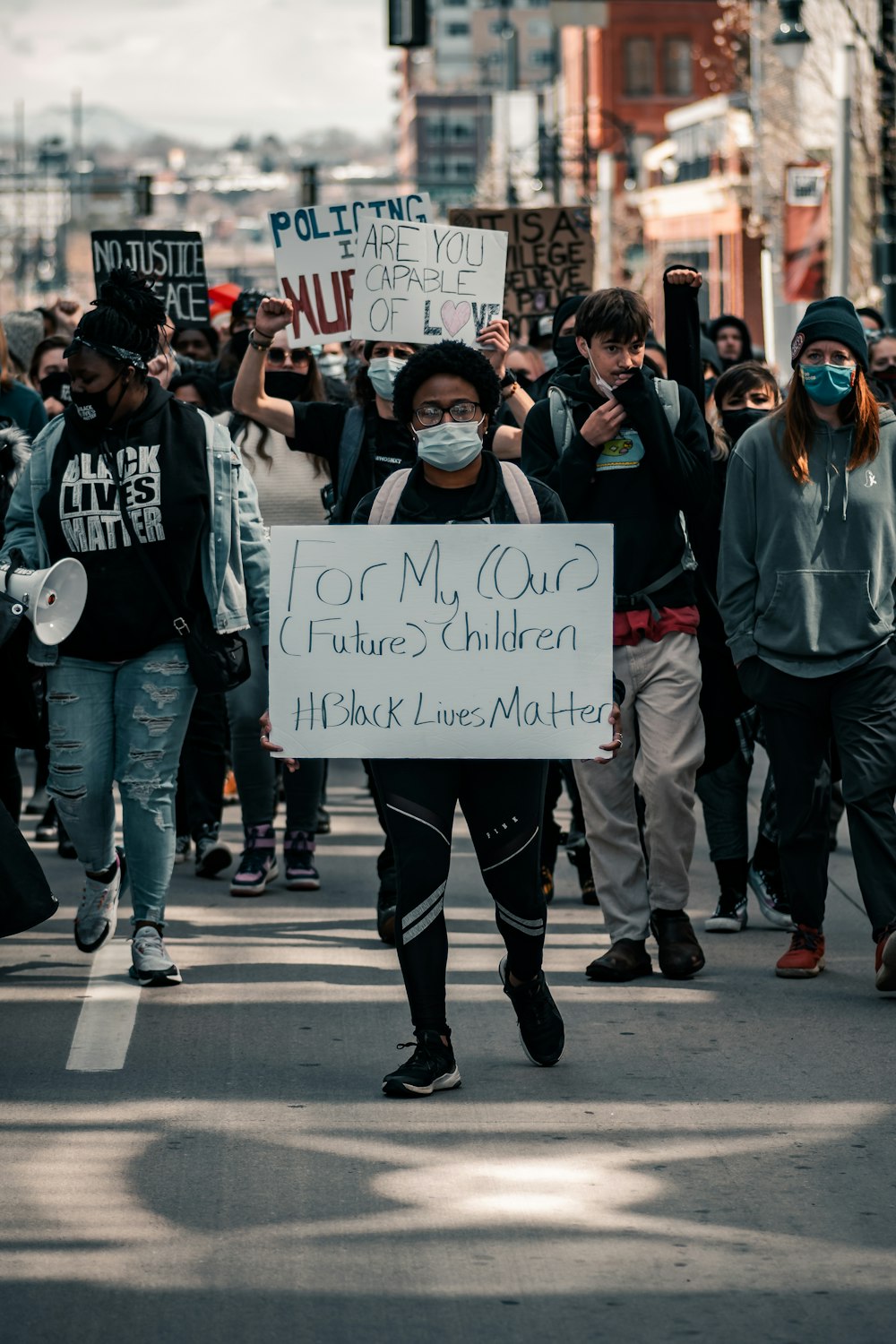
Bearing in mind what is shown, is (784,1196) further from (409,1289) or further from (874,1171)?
(409,1289)

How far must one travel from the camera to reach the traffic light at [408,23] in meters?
19.8

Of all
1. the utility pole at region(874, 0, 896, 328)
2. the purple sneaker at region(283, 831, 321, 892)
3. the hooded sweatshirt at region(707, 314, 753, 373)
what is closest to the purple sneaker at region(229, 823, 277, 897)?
the purple sneaker at region(283, 831, 321, 892)

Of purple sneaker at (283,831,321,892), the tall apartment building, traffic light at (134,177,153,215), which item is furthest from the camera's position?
the tall apartment building

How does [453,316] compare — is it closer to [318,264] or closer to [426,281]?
[426,281]

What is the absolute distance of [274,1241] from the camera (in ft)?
15.5

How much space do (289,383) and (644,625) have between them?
2823 mm

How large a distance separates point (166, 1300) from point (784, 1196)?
1.41 meters

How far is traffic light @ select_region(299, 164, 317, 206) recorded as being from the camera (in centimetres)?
4488

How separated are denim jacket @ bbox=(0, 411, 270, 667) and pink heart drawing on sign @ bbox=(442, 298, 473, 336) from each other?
1.32m

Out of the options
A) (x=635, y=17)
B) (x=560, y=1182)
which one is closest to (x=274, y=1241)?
→ (x=560, y=1182)

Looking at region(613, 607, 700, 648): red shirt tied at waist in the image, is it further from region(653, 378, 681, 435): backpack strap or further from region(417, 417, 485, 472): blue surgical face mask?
region(417, 417, 485, 472): blue surgical face mask

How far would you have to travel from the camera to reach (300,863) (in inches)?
358

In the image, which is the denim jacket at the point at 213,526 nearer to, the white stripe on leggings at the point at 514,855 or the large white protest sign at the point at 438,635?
the large white protest sign at the point at 438,635

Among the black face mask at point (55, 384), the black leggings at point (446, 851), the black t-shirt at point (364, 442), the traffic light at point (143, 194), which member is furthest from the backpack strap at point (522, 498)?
the traffic light at point (143, 194)
